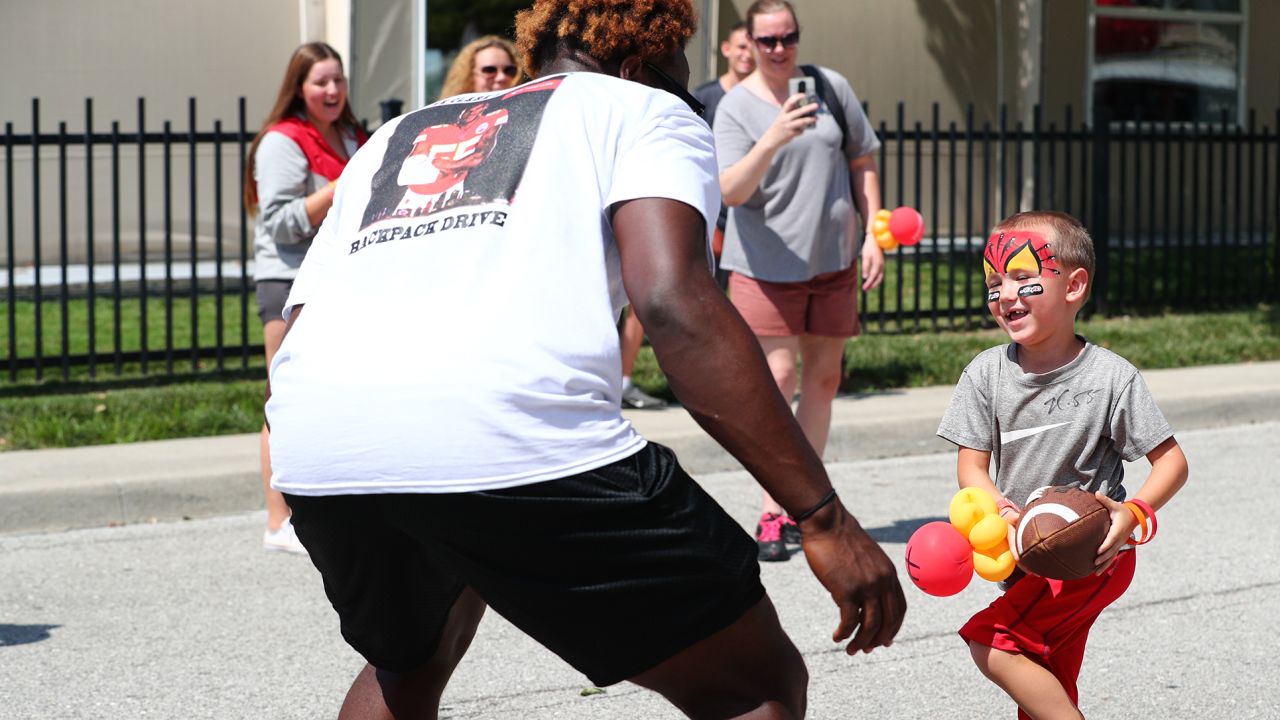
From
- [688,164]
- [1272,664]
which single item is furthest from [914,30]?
[688,164]

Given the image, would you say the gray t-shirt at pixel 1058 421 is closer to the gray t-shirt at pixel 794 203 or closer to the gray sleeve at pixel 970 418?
the gray sleeve at pixel 970 418

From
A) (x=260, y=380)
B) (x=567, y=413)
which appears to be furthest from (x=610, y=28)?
(x=260, y=380)

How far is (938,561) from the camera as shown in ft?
9.07

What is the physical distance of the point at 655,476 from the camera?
7.53 feet

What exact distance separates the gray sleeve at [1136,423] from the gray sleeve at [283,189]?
344cm

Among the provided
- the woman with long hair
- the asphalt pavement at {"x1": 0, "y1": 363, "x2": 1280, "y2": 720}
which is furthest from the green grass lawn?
the woman with long hair

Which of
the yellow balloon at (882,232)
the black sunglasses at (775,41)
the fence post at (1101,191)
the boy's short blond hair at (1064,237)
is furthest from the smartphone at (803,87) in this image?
the fence post at (1101,191)

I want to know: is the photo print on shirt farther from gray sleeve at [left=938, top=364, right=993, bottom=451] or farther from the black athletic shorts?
gray sleeve at [left=938, top=364, right=993, bottom=451]

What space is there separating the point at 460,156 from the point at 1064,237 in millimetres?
1419

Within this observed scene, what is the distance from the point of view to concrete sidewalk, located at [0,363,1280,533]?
6.47m

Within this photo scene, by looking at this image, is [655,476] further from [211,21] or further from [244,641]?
[211,21]

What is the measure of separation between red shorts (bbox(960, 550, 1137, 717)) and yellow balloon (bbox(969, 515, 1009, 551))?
335 millimetres

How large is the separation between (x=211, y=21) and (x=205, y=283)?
2194 mm

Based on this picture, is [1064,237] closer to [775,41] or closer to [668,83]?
[668,83]
